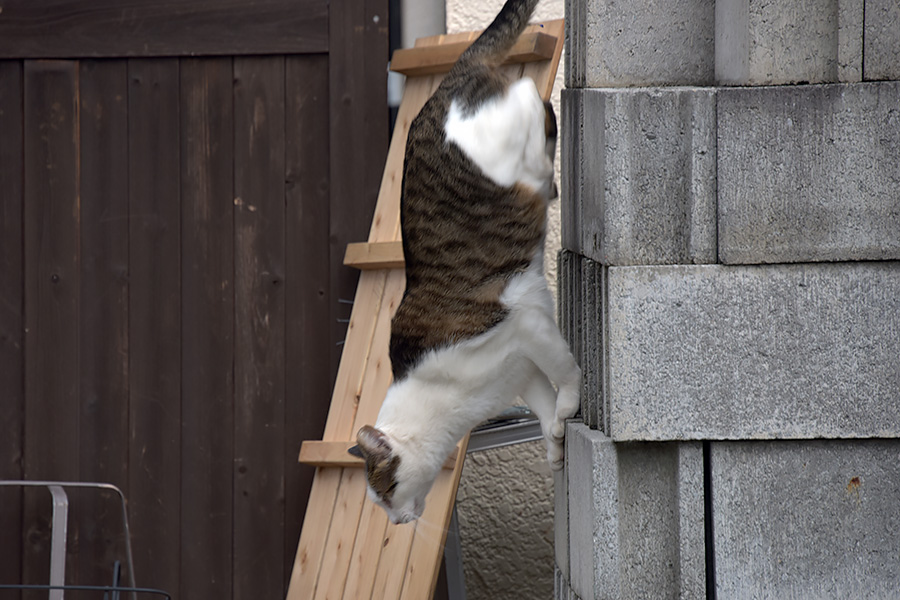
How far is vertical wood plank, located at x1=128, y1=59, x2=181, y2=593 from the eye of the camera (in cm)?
325

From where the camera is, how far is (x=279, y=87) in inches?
128

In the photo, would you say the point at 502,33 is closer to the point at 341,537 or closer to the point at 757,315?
the point at 757,315

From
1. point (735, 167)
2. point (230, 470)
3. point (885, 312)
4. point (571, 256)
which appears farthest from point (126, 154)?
point (885, 312)

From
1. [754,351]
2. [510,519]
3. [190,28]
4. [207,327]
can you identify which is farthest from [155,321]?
[754,351]

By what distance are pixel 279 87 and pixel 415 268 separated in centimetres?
116

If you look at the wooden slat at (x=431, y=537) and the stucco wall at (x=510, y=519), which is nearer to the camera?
the wooden slat at (x=431, y=537)

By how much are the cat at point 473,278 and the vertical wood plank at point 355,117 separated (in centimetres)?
84

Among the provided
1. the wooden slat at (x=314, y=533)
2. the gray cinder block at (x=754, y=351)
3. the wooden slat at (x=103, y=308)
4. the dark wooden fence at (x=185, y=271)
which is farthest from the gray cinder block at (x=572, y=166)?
the wooden slat at (x=103, y=308)

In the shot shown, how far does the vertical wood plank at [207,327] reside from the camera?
325 cm

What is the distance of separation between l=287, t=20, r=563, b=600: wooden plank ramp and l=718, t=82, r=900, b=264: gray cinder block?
3.42ft

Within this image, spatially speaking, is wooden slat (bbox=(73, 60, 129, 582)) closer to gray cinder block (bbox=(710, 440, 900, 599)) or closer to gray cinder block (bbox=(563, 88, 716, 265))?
gray cinder block (bbox=(563, 88, 716, 265))

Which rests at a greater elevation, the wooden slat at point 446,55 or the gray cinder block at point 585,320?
the wooden slat at point 446,55

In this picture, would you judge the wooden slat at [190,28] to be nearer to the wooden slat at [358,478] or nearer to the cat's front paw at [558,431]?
the wooden slat at [358,478]

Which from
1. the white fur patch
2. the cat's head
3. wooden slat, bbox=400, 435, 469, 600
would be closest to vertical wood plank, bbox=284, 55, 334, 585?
wooden slat, bbox=400, 435, 469, 600
